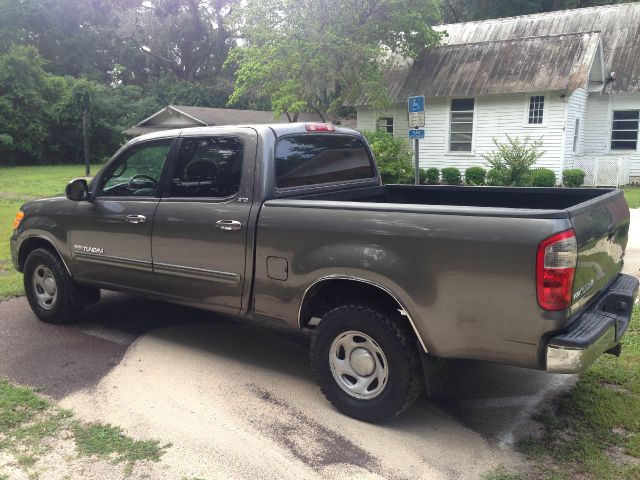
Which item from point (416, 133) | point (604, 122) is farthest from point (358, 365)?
point (604, 122)

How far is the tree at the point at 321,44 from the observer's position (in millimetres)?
18688

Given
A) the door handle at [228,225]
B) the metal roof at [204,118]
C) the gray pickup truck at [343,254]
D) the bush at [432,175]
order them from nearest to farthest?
1. the gray pickup truck at [343,254]
2. the door handle at [228,225]
3. the bush at [432,175]
4. the metal roof at [204,118]

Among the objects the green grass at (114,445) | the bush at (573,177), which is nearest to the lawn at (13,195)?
the green grass at (114,445)

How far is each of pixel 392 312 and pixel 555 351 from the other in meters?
1.02

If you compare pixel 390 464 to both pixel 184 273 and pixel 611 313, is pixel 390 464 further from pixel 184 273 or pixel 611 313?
pixel 184 273

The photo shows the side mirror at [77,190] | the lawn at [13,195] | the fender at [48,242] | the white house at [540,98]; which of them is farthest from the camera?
the white house at [540,98]

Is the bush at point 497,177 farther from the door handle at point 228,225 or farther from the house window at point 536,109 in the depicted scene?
the door handle at point 228,225

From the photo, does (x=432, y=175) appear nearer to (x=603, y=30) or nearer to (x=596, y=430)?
(x=603, y=30)

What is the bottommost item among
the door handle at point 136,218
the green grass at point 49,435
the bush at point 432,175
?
the green grass at point 49,435

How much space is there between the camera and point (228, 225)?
4.24 metres

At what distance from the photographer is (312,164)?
475cm

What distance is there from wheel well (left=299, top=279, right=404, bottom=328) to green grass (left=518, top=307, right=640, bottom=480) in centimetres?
121

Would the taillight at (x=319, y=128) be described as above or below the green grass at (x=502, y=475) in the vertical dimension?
above

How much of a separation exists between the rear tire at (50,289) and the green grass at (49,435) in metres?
1.59
